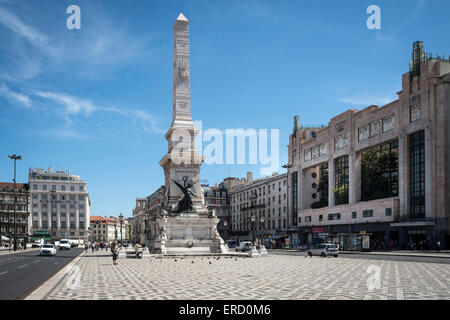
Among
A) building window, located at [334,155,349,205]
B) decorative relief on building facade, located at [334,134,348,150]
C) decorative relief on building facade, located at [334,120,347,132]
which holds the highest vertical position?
decorative relief on building facade, located at [334,120,347,132]

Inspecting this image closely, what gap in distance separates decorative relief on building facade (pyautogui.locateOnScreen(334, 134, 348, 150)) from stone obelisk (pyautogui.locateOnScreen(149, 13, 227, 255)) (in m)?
30.1

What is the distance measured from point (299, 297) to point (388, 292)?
10.1 ft

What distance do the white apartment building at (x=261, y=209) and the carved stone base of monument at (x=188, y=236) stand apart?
126 ft

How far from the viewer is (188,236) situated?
44.2m

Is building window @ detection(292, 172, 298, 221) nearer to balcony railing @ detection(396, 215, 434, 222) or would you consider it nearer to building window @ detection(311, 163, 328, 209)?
building window @ detection(311, 163, 328, 209)

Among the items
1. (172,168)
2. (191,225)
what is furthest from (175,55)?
(191,225)

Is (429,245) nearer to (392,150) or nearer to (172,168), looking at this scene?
(392,150)

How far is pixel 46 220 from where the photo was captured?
13000 centimetres

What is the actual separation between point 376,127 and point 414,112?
823 cm

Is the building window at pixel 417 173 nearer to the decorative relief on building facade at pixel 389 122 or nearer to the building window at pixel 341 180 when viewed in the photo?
the decorative relief on building facade at pixel 389 122

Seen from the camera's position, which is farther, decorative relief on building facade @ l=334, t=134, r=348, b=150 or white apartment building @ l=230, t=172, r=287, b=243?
white apartment building @ l=230, t=172, r=287, b=243

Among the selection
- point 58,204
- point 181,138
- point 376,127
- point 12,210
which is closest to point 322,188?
point 376,127

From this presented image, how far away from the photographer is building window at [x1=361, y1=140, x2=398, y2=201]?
65.3 m

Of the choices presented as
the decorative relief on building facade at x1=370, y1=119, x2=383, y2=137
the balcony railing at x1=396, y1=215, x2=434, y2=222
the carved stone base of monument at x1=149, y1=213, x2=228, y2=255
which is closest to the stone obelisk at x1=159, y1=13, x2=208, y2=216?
the carved stone base of monument at x1=149, y1=213, x2=228, y2=255
